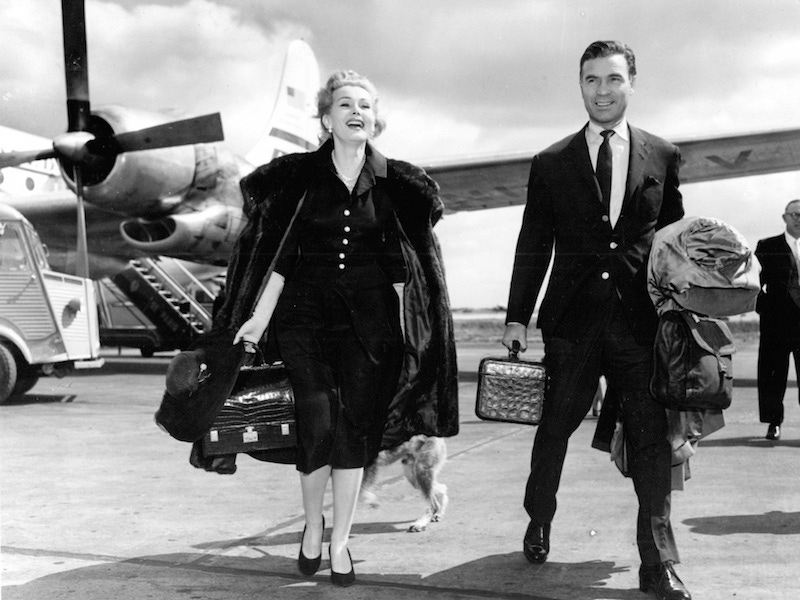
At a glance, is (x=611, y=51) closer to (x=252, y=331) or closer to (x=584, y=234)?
(x=584, y=234)

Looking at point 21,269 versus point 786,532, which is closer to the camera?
point 786,532

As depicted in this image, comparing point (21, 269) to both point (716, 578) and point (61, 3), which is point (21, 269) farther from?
point (716, 578)

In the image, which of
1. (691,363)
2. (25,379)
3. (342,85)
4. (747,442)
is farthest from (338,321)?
(25,379)

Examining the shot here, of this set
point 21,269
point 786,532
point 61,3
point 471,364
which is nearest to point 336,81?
point 786,532

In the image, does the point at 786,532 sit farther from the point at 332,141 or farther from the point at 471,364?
the point at 471,364

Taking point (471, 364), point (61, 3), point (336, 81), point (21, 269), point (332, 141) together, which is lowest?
point (471, 364)

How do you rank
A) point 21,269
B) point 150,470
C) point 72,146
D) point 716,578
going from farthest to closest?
point 72,146, point 21,269, point 150,470, point 716,578

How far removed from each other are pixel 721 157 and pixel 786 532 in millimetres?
10335

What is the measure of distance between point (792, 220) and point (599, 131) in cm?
389

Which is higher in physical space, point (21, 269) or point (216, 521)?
point (21, 269)

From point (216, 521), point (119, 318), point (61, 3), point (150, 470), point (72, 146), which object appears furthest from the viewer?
point (119, 318)

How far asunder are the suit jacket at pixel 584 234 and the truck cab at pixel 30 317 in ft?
24.0

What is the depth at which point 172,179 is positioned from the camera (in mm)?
12242

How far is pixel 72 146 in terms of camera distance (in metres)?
11.7
